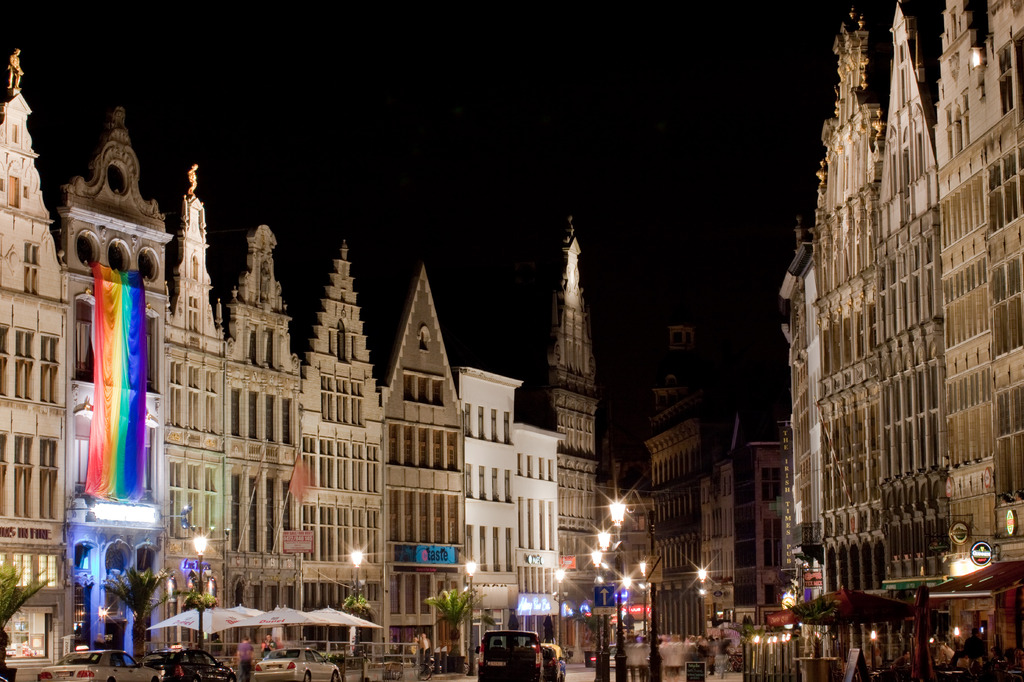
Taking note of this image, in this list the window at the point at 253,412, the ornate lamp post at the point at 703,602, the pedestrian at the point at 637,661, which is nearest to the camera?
the pedestrian at the point at 637,661

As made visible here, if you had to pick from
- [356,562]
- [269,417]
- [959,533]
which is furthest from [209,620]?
[959,533]

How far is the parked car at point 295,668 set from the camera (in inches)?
1939

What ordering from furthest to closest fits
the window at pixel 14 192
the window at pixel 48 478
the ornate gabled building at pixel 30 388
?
the window at pixel 48 478 < the window at pixel 14 192 < the ornate gabled building at pixel 30 388

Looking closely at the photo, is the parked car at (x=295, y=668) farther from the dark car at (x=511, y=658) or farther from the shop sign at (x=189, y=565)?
the shop sign at (x=189, y=565)

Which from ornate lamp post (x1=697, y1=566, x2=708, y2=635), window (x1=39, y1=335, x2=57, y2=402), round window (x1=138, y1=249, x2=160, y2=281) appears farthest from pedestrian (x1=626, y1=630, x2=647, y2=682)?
ornate lamp post (x1=697, y1=566, x2=708, y2=635)

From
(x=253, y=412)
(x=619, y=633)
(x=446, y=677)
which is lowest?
(x=446, y=677)

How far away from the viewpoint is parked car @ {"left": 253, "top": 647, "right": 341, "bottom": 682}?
4925 cm

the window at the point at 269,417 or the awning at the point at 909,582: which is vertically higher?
the window at the point at 269,417

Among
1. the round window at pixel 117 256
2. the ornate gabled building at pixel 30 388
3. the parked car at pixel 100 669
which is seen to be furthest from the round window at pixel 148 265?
the parked car at pixel 100 669

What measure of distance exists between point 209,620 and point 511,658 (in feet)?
37.2

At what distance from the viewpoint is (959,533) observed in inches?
1842

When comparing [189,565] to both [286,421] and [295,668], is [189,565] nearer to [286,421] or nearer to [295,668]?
[286,421]

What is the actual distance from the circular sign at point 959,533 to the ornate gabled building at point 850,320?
1294 cm

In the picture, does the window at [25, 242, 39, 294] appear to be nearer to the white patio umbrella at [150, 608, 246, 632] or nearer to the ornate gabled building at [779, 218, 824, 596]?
the white patio umbrella at [150, 608, 246, 632]
